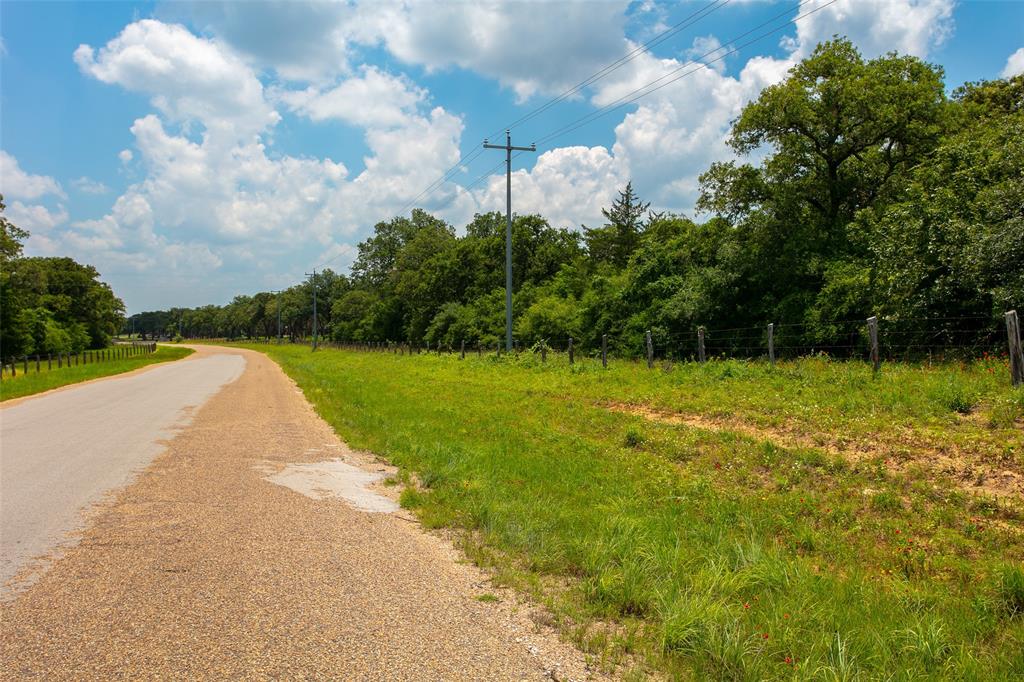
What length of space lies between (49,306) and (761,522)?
296ft

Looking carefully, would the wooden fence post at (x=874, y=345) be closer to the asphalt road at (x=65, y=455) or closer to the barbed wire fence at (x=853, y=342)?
the barbed wire fence at (x=853, y=342)

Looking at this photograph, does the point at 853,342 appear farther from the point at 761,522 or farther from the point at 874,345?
the point at 761,522

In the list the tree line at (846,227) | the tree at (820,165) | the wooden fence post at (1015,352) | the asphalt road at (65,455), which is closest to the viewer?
the asphalt road at (65,455)

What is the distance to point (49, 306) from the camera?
74188mm

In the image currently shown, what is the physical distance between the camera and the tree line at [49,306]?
50.9 m

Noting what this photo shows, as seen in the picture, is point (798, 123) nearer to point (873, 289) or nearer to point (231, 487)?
point (873, 289)

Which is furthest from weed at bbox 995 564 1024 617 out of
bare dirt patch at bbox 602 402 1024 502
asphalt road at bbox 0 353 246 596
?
asphalt road at bbox 0 353 246 596

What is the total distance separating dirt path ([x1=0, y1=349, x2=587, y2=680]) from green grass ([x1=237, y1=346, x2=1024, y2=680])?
49 cm

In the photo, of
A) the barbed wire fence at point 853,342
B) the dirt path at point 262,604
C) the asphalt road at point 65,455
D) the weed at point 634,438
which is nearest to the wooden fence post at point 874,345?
the barbed wire fence at point 853,342

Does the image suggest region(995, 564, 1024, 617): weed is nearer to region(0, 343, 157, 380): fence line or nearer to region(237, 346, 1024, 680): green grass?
region(237, 346, 1024, 680): green grass

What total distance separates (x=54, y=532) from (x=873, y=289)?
22.3 m

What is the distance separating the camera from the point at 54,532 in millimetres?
5789

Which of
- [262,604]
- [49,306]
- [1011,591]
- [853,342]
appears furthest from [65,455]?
[49,306]

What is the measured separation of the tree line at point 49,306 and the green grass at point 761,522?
49.1 m
